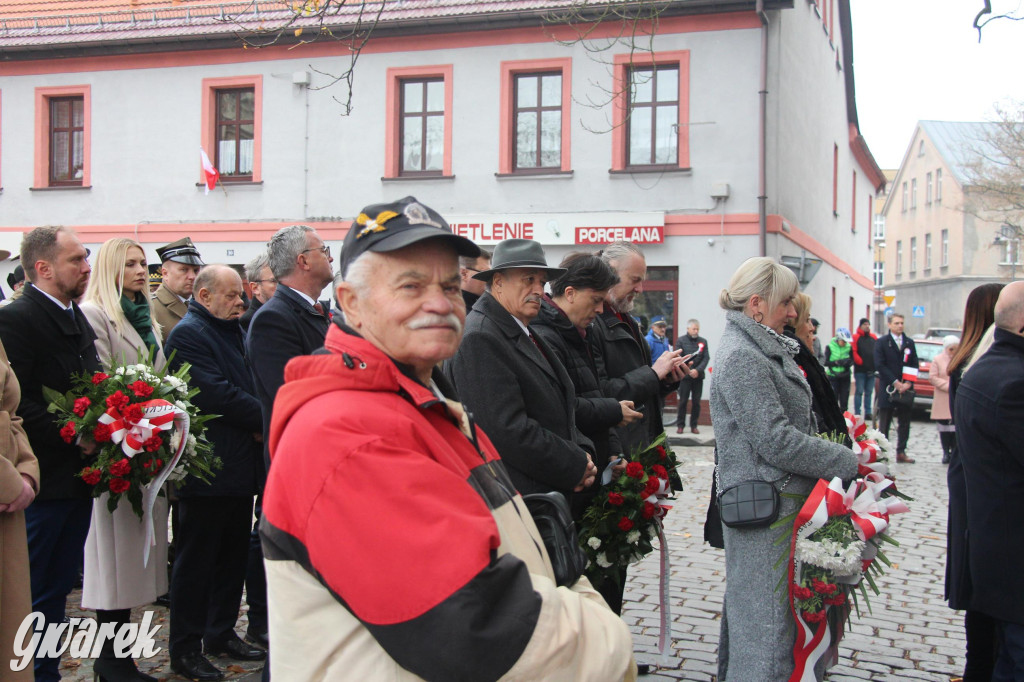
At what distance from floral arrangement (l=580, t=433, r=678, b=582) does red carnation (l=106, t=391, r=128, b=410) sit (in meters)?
2.25

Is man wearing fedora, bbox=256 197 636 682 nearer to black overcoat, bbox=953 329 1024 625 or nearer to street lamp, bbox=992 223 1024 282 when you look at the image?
black overcoat, bbox=953 329 1024 625

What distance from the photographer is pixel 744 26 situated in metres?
17.2

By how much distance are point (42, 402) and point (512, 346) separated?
2.23 metres

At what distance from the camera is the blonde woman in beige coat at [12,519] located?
3457mm

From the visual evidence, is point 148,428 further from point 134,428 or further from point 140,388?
point 140,388

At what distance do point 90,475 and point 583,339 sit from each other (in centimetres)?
251

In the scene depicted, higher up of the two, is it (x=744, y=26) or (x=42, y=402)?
(x=744, y=26)

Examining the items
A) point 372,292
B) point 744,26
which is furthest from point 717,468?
point 744,26

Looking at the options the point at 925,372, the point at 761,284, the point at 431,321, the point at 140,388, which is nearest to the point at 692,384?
the point at 925,372

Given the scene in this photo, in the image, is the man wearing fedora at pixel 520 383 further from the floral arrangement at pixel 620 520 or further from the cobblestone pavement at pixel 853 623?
the cobblestone pavement at pixel 853 623

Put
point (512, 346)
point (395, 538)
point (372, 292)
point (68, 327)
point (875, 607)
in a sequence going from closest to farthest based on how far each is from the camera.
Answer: point (395, 538)
point (372, 292)
point (512, 346)
point (68, 327)
point (875, 607)

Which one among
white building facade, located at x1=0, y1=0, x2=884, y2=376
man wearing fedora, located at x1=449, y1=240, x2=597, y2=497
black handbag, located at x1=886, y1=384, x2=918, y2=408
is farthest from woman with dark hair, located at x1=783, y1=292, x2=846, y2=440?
white building facade, located at x1=0, y1=0, x2=884, y2=376

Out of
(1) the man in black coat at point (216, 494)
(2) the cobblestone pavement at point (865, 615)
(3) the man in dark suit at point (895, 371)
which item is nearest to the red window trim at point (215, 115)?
(3) the man in dark suit at point (895, 371)

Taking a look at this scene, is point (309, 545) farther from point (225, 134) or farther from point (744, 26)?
point (225, 134)
